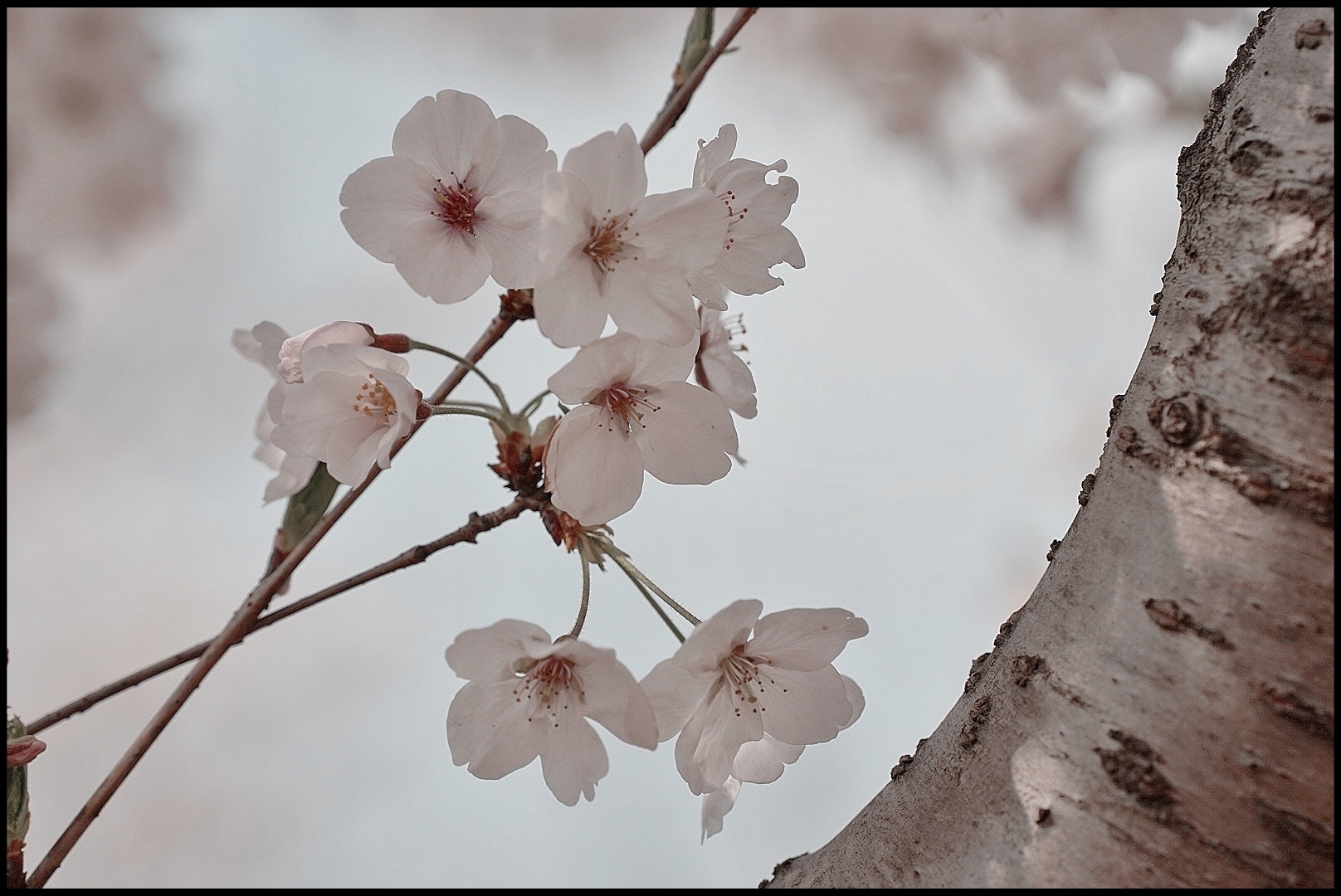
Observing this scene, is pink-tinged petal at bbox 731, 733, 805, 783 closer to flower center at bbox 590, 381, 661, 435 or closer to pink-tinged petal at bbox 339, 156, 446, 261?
flower center at bbox 590, 381, 661, 435

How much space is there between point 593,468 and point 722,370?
127mm

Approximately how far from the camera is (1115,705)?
36 centimetres

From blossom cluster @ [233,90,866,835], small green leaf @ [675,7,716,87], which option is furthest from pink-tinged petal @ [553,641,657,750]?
small green leaf @ [675,7,716,87]

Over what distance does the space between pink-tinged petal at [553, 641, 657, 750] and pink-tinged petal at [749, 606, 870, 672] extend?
0.08 meters

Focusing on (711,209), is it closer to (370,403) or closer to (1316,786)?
(370,403)

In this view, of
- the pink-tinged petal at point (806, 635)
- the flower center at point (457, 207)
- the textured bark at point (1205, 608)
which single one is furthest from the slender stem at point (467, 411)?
the textured bark at point (1205, 608)

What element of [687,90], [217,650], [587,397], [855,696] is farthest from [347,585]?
[687,90]

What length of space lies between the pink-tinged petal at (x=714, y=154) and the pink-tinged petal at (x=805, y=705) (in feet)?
0.92

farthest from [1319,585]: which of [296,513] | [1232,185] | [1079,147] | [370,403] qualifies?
[1079,147]

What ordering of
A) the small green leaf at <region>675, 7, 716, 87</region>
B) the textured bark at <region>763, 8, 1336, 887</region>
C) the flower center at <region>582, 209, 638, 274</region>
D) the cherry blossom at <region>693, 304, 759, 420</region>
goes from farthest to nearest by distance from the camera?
the small green leaf at <region>675, 7, 716, 87</region> < the cherry blossom at <region>693, 304, 759, 420</region> < the flower center at <region>582, 209, 638, 274</region> < the textured bark at <region>763, 8, 1336, 887</region>

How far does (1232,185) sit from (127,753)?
2.13 feet

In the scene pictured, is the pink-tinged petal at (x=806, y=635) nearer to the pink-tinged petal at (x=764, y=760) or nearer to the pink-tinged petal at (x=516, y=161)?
the pink-tinged petal at (x=764, y=760)

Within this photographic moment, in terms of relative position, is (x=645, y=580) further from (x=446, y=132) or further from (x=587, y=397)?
(x=446, y=132)

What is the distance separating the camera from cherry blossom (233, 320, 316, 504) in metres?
0.58
